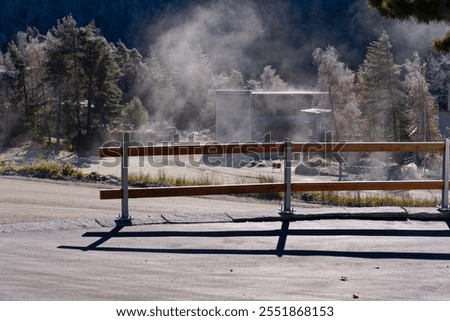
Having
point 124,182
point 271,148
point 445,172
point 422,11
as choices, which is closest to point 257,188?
point 271,148

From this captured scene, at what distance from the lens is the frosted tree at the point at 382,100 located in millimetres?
54844

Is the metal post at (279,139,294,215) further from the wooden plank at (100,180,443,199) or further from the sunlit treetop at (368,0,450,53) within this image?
the sunlit treetop at (368,0,450,53)

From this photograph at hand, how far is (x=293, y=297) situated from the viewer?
663 cm

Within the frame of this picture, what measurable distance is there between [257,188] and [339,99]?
45.7 metres

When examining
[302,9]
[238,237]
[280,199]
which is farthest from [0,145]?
[302,9]

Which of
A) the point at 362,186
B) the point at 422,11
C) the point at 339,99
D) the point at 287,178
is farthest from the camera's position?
the point at 339,99

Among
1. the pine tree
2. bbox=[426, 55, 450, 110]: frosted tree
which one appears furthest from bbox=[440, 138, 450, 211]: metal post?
bbox=[426, 55, 450, 110]: frosted tree

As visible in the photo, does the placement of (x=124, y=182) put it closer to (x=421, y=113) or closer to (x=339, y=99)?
(x=421, y=113)

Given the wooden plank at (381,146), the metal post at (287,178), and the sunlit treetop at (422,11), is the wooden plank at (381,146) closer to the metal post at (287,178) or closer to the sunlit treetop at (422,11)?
the metal post at (287,178)

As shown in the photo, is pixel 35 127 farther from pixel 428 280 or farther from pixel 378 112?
pixel 428 280

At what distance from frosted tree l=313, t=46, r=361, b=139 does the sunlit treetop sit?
4025 centimetres

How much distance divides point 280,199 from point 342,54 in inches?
4101

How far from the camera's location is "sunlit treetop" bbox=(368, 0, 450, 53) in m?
11.4

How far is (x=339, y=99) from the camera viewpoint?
55.2m
